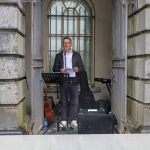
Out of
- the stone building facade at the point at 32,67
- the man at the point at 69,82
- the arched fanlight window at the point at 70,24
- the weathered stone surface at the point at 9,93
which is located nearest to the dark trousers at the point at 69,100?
the man at the point at 69,82

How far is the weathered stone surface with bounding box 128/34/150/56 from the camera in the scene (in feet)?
26.5

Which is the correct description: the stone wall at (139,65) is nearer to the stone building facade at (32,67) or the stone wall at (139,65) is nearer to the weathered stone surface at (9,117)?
the stone building facade at (32,67)

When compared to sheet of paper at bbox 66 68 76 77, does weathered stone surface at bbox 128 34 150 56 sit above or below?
above

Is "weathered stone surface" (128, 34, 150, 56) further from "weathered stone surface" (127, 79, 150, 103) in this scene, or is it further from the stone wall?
"weathered stone surface" (127, 79, 150, 103)

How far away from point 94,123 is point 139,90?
166 cm

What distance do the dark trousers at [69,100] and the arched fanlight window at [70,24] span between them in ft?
7.35

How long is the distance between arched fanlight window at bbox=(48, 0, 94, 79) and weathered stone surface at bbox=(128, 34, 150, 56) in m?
2.31

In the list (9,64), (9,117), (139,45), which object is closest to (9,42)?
(9,64)

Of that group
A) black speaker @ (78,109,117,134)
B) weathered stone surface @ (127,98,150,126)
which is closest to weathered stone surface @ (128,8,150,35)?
weathered stone surface @ (127,98,150,126)

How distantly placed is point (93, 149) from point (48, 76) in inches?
228

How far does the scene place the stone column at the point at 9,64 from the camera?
24.8ft

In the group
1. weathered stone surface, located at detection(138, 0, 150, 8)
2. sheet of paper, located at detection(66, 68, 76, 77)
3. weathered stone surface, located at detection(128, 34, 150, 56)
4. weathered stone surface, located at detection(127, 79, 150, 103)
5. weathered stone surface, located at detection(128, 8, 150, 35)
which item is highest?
weathered stone surface, located at detection(138, 0, 150, 8)

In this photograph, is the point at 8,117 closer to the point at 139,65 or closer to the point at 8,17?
the point at 8,17

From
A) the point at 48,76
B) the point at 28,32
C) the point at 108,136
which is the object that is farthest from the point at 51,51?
the point at 108,136
